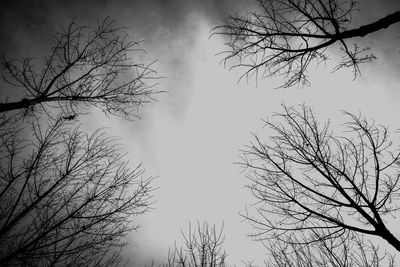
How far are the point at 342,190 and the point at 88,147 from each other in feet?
15.0

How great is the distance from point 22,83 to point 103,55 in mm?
1117

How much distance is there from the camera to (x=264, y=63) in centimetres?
307

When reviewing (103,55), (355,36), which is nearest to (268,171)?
(355,36)

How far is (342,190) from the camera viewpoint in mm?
3488

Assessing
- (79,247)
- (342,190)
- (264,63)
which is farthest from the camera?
(79,247)

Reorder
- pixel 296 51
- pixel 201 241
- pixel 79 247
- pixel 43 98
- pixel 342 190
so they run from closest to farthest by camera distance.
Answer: pixel 296 51 → pixel 43 98 → pixel 342 190 → pixel 79 247 → pixel 201 241

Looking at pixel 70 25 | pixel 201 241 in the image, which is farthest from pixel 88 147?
pixel 201 241

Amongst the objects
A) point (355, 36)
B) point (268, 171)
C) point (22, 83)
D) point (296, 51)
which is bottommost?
point (268, 171)

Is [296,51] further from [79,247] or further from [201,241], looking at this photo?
[201,241]

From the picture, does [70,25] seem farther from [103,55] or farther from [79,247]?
[79,247]

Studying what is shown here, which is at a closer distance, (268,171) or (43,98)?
(43,98)

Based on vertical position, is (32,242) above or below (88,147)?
below

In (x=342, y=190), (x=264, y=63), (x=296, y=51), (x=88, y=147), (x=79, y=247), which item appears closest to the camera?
(x=296, y=51)

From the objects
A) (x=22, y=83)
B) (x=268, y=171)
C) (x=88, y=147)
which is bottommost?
(x=268, y=171)
